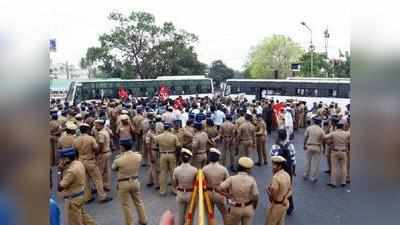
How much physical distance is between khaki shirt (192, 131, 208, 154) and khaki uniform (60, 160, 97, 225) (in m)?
3.16

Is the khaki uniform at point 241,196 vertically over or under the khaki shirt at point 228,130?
under

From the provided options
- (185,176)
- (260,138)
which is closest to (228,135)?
(260,138)

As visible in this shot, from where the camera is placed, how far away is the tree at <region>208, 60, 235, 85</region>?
6375cm

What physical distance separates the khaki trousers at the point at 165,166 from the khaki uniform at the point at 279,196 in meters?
3.21

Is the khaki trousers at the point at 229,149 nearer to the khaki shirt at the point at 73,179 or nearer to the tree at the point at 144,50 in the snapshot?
the khaki shirt at the point at 73,179

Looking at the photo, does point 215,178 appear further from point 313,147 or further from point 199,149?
point 313,147

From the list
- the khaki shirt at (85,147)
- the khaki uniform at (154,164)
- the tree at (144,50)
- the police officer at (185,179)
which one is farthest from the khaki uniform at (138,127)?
the tree at (144,50)

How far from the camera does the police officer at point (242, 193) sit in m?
5.41

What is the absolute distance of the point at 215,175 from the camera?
19.8ft

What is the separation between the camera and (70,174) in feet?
18.7

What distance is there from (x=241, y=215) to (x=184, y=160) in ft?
3.98

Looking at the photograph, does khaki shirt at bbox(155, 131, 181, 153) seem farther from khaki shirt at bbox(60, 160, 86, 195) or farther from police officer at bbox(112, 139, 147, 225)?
khaki shirt at bbox(60, 160, 86, 195)

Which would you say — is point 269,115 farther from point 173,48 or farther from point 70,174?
point 173,48

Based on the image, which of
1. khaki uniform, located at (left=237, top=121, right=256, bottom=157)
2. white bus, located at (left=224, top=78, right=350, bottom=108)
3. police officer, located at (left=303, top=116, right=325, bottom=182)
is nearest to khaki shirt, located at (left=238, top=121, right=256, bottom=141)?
khaki uniform, located at (left=237, top=121, right=256, bottom=157)
